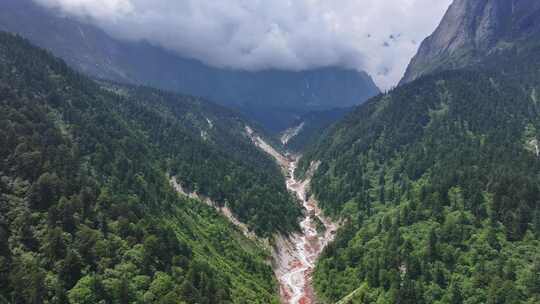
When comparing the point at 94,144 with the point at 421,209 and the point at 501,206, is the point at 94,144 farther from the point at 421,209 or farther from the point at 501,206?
the point at 501,206

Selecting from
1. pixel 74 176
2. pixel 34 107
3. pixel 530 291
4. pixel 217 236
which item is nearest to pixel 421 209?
pixel 530 291

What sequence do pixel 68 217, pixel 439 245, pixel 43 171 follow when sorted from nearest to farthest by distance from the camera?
pixel 68 217
pixel 43 171
pixel 439 245

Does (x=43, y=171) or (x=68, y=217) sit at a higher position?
(x=43, y=171)

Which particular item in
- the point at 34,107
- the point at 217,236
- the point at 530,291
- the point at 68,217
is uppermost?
the point at 34,107

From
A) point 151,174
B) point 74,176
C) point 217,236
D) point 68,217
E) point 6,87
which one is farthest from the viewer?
point 151,174

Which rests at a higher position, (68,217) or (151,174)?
(151,174)

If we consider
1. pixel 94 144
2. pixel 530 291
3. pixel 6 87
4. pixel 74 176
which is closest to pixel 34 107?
pixel 6 87

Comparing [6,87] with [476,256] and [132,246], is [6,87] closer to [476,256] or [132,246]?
[132,246]

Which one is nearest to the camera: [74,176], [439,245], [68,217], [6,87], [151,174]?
[68,217]

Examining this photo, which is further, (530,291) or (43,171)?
(43,171)
